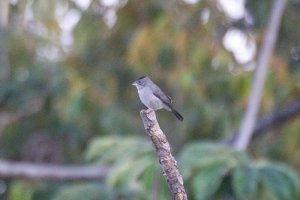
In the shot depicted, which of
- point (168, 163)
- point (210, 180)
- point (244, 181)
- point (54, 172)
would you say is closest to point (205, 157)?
point (210, 180)

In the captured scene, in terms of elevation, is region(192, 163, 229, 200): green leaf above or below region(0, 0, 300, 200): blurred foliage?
below

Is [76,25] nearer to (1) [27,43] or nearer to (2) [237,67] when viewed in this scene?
(1) [27,43]

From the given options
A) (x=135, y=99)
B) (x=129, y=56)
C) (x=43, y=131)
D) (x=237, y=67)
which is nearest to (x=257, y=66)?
(x=237, y=67)

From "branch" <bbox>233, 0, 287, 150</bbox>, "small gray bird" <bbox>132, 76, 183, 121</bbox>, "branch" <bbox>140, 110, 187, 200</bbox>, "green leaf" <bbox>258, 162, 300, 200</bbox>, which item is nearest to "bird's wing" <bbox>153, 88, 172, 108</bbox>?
"small gray bird" <bbox>132, 76, 183, 121</bbox>

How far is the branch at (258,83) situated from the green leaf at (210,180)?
1535mm

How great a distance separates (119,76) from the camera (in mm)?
10227

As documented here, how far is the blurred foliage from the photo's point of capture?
9.06 metres

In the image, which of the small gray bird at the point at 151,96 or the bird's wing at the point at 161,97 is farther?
the bird's wing at the point at 161,97

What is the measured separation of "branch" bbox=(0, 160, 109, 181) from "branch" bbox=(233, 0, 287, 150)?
4.50ft

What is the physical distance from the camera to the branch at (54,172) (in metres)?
8.65

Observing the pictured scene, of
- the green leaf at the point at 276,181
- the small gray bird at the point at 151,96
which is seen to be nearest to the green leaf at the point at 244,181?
the green leaf at the point at 276,181

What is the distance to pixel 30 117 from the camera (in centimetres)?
1034

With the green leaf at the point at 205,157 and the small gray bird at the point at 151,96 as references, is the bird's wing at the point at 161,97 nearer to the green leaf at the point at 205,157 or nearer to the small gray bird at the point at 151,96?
the small gray bird at the point at 151,96

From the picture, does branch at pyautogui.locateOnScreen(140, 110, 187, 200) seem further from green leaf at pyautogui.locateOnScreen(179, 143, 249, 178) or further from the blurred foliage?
the blurred foliage
